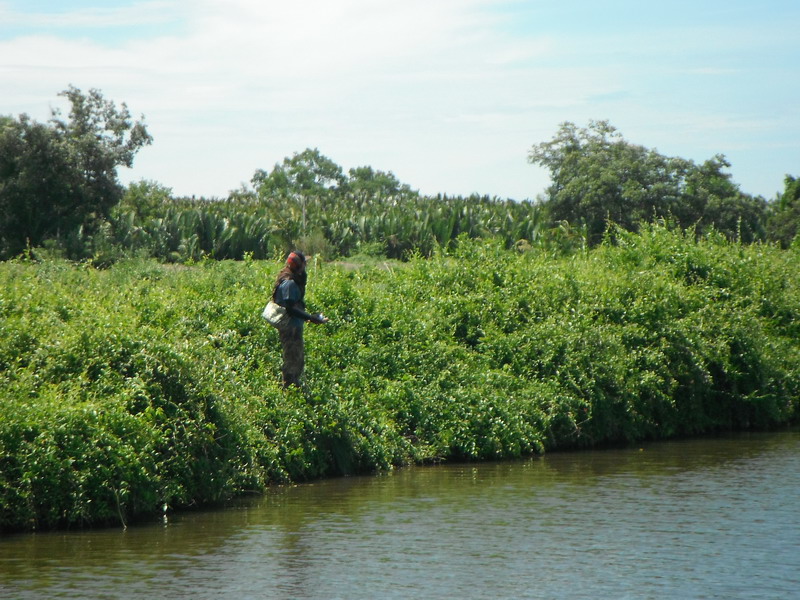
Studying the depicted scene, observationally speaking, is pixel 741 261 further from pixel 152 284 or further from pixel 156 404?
pixel 156 404

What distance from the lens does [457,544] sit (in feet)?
31.2

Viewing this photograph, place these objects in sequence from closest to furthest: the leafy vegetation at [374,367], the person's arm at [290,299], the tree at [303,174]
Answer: the leafy vegetation at [374,367]
the person's arm at [290,299]
the tree at [303,174]

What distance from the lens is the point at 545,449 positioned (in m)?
15.7

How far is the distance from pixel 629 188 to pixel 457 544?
42.8 metres

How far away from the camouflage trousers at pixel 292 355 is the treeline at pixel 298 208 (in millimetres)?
18395

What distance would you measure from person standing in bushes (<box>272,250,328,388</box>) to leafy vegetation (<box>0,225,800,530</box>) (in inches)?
12.3

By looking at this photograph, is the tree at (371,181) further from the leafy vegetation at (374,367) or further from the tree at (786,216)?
the leafy vegetation at (374,367)

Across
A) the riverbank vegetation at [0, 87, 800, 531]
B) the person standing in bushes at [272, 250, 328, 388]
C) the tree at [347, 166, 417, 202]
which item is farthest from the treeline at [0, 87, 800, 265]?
the tree at [347, 166, 417, 202]

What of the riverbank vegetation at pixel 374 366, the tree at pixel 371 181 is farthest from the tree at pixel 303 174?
the riverbank vegetation at pixel 374 366

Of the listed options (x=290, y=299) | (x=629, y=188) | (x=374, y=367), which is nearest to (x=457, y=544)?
(x=290, y=299)

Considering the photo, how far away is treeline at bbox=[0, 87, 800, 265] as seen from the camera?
40.5 m

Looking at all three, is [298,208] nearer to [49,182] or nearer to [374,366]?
[49,182]

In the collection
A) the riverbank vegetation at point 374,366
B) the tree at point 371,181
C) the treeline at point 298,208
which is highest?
the tree at point 371,181

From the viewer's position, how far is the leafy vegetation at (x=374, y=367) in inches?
415
